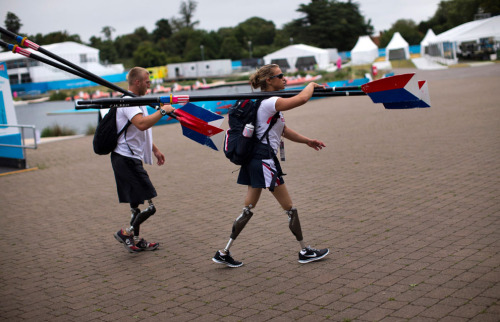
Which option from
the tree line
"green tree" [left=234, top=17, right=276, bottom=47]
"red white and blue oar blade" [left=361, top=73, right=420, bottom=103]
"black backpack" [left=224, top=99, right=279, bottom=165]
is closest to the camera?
"red white and blue oar blade" [left=361, top=73, right=420, bottom=103]

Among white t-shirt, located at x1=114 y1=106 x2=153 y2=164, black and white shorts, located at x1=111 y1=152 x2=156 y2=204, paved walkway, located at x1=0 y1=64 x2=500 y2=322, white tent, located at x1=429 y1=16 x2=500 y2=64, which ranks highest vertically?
white tent, located at x1=429 y1=16 x2=500 y2=64

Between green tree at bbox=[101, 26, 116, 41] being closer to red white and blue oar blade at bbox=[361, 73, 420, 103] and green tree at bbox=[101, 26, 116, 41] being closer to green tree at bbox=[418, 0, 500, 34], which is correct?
green tree at bbox=[418, 0, 500, 34]

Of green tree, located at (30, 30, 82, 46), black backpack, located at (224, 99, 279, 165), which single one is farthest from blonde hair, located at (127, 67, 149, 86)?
green tree, located at (30, 30, 82, 46)

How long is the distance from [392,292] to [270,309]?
3.24ft

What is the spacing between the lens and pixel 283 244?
20.1 feet

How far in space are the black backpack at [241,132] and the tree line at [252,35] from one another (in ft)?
293

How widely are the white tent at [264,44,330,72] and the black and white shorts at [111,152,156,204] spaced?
56.6 meters

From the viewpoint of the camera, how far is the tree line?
99625 mm

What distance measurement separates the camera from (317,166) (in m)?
11.0

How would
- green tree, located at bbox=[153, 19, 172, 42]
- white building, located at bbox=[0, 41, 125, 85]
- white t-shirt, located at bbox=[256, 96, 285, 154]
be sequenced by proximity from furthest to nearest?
1. green tree, located at bbox=[153, 19, 172, 42]
2. white building, located at bbox=[0, 41, 125, 85]
3. white t-shirt, located at bbox=[256, 96, 285, 154]

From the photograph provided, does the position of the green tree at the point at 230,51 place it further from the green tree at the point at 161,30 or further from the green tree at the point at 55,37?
the green tree at the point at 161,30

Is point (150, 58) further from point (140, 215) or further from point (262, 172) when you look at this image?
point (262, 172)

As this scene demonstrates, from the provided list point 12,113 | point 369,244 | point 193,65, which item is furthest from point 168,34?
point 369,244

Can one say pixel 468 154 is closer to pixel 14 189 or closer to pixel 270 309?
pixel 270 309
